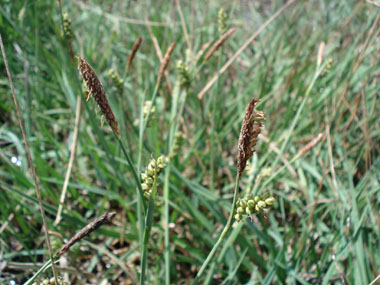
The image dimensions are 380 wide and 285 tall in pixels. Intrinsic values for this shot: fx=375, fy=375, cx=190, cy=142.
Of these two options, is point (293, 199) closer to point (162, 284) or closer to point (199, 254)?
point (199, 254)

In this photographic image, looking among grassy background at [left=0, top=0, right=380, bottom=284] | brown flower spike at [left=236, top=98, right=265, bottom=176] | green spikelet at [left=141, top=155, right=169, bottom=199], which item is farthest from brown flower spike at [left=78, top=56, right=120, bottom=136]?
grassy background at [left=0, top=0, right=380, bottom=284]

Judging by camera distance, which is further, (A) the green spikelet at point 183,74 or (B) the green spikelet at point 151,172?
(A) the green spikelet at point 183,74

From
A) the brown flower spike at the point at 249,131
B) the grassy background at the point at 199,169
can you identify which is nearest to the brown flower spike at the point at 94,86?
the brown flower spike at the point at 249,131

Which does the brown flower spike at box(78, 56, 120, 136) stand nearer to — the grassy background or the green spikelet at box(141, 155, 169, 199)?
the green spikelet at box(141, 155, 169, 199)

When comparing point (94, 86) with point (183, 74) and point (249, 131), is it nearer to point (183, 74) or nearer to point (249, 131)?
point (249, 131)

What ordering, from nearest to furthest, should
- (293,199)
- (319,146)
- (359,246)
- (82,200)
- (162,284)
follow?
(359,246)
(162,284)
(82,200)
(293,199)
(319,146)

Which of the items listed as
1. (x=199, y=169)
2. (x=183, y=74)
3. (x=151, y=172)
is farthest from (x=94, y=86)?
(x=199, y=169)

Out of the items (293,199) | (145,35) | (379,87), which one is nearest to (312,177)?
(293,199)

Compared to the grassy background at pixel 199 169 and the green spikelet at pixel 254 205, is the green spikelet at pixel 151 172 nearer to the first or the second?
the green spikelet at pixel 254 205
